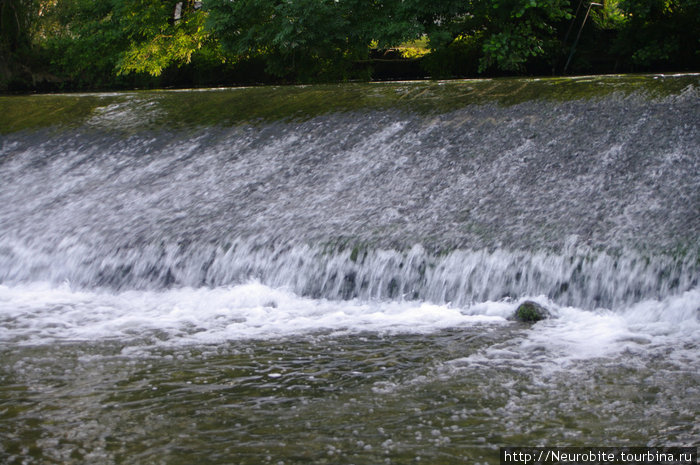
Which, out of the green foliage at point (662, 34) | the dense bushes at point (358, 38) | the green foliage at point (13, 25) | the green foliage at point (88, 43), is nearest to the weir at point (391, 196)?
the dense bushes at point (358, 38)

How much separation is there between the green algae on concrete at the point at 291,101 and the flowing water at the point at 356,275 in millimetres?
63

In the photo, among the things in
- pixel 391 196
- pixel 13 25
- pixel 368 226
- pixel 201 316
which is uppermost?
pixel 13 25

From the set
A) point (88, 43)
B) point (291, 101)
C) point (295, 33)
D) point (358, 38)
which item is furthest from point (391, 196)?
point (88, 43)

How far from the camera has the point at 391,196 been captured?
26.1 ft

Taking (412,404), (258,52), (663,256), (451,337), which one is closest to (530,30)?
(258,52)

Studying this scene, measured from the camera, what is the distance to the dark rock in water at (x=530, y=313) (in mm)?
5840

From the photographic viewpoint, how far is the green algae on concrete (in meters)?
9.44

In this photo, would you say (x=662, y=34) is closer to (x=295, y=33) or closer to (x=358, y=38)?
(x=358, y=38)

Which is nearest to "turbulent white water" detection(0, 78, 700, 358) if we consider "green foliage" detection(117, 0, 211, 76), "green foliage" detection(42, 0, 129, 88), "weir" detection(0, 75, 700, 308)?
"weir" detection(0, 75, 700, 308)

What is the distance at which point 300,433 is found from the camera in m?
3.85

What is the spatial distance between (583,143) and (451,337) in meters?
3.69

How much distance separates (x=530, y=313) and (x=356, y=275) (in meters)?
1.70

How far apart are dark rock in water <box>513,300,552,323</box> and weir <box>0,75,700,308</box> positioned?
1.18 feet

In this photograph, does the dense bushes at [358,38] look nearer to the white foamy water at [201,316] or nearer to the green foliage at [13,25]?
the green foliage at [13,25]
